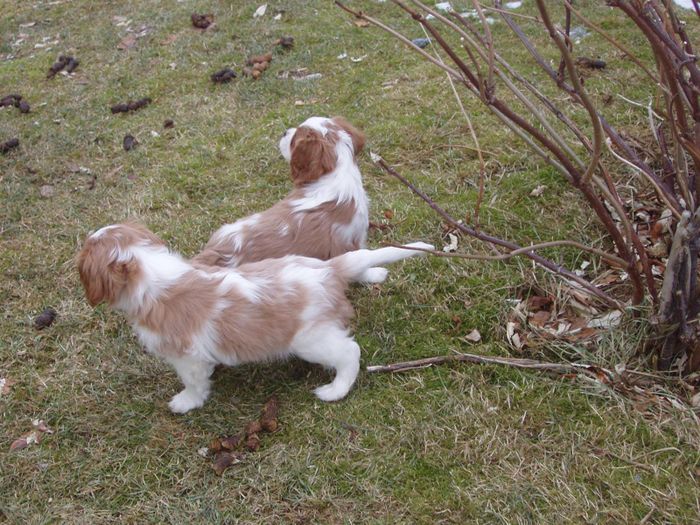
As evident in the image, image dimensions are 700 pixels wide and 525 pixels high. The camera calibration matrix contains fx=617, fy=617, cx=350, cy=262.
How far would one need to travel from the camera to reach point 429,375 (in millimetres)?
2844

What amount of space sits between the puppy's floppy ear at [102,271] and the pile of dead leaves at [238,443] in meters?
0.78

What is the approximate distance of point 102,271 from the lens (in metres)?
2.51

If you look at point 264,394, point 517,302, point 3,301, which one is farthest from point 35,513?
point 517,302

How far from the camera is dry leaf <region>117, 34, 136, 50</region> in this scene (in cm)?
648

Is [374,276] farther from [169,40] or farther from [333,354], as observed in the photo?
[169,40]

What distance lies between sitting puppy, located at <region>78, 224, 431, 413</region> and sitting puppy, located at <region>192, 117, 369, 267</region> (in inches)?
16.8

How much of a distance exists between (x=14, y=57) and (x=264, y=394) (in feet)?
19.0

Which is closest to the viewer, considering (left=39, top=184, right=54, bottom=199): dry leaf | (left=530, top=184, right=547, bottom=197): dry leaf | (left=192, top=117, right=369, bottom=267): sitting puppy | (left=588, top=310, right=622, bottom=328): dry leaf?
(left=588, top=310, right=622, bottom=328): dry leaf

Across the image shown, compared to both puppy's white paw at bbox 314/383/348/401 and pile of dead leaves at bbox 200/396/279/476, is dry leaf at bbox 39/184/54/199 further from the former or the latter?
puppy's white paw at bbox 314/383/348/401

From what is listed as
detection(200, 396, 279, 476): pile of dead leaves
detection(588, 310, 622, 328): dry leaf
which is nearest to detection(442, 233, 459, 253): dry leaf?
detection(588, 310, 622, 328): dry leaf

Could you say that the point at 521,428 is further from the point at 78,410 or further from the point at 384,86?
Result: the point at 384,86

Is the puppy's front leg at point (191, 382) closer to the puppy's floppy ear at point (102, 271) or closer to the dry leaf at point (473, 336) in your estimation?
the puppy's floppy ear at point (102, 271)

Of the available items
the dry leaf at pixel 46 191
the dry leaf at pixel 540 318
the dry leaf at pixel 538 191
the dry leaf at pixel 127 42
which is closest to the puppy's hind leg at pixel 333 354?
the dry leaf at pixel 540 318

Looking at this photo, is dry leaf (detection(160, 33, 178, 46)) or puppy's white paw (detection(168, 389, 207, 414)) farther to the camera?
dry leaf (detection(160, 33, 178, 46))
